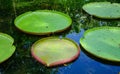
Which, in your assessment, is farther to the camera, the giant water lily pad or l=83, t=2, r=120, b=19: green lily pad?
l=83, t=2, r=120, b=19: green lily pad

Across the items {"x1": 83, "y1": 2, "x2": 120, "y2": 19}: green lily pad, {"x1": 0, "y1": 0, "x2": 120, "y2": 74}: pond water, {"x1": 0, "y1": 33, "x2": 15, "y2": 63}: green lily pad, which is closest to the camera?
{"x1": 0, "y1": 0, "x2": 120, "y2": 74}: pond water

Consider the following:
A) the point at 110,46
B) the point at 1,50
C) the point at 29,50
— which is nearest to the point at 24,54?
the point at 29,50

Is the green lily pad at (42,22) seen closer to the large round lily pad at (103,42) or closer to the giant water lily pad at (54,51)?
the giant water lily pad at (54,51)

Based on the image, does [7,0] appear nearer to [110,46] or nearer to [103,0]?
[103,0]

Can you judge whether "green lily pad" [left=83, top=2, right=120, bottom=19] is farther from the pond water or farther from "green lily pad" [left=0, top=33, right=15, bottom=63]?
"green lily pad" [left=0, top=33, right=15, bottom=63]

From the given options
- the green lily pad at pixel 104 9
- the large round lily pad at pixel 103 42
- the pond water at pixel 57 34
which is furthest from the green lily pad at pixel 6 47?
the green lily pad at pixel 104 9

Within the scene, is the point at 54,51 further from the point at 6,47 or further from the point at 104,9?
the point at 104,9

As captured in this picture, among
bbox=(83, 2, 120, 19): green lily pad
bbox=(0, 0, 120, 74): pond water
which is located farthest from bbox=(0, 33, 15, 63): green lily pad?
bbox=(83, 2, 120, 19): green lily pad
